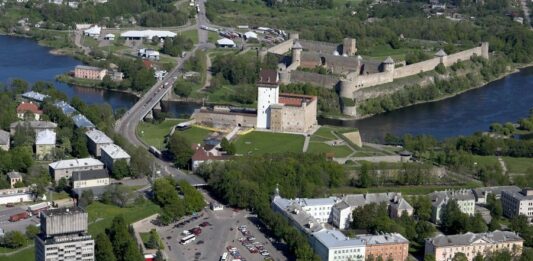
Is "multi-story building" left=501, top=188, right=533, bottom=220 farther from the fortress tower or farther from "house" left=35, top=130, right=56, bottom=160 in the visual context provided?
the fortress tower

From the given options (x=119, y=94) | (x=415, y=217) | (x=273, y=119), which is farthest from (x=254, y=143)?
(x=119, y=94)

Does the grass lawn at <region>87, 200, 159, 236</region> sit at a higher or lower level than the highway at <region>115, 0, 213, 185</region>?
higher

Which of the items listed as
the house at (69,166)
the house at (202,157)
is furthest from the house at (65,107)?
the house at (202,157)

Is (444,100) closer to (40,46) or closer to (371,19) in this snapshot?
(371,19)

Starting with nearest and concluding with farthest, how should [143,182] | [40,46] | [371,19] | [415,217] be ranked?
[415,217], [143,182], [40,46], [371,19]

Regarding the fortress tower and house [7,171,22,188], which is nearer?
house [7,171,22,188]

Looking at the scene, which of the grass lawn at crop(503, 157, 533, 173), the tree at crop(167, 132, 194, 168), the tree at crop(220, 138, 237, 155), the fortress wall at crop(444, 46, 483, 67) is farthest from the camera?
the fortress wall at crop(444, 46, 483, 67)

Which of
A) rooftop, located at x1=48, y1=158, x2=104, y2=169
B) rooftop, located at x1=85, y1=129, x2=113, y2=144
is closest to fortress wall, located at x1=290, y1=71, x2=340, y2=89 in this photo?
rooftop, located at x1=85, y1=129, x2=113, y2=144
